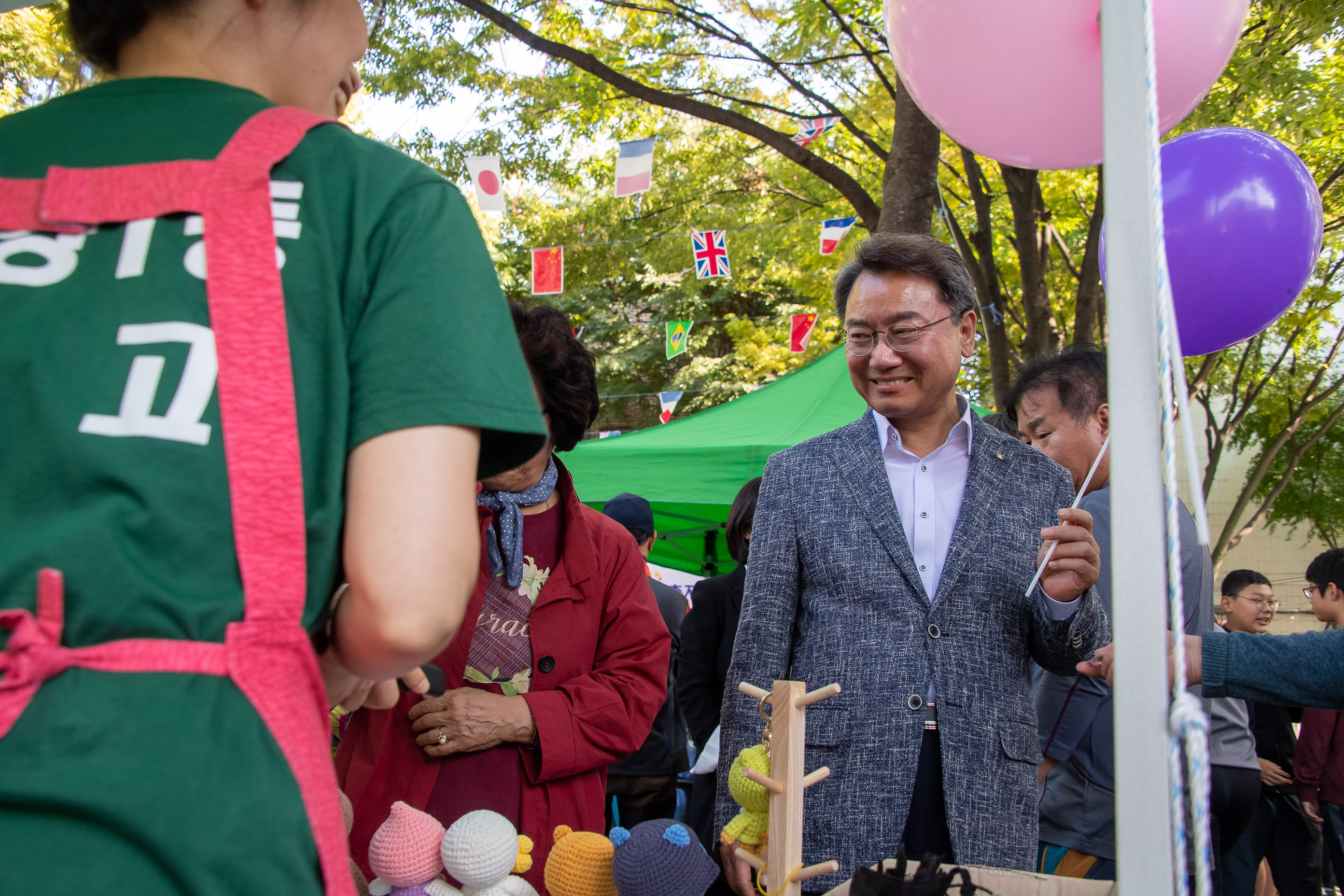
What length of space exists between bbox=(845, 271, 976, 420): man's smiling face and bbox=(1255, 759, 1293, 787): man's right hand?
3.86 meters

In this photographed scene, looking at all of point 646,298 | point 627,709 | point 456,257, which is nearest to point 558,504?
point 627,709

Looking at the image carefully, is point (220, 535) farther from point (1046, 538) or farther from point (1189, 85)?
point (1189, 85)

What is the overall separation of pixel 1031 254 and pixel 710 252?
14.5ft

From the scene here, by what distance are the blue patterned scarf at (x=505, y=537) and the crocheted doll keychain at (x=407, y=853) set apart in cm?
57

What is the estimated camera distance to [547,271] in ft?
38.5

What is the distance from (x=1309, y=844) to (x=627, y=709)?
4.52m

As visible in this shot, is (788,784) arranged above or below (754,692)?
below

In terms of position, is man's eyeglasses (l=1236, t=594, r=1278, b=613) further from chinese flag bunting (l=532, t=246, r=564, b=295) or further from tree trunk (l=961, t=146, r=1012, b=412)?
chinese flag bunting (l=532, t=246, r=564, b=295)

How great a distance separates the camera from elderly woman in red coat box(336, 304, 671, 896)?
6.00 feet

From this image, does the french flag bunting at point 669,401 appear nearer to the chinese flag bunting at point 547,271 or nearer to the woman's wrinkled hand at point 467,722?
the chinese flag bunting at point 547,271

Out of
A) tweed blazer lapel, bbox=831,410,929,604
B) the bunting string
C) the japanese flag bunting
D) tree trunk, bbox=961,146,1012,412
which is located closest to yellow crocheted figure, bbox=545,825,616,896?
tweed blazer lapel, bbox=831,410,929,604

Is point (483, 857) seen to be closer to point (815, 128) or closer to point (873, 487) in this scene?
point (873, 487)

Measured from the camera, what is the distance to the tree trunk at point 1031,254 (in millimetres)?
6938

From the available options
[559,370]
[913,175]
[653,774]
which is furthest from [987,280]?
[559,370]
